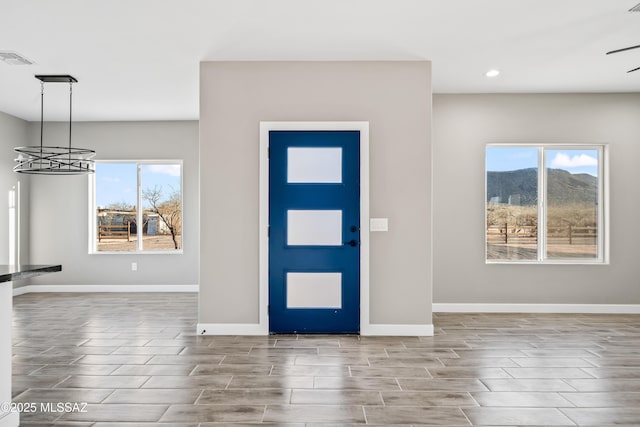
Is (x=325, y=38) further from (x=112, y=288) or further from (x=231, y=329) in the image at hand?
(x=112, y=288)

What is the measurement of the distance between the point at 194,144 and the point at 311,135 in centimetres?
336

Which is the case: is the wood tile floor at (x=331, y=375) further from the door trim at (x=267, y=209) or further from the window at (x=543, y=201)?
the window at (x=543, y=201)

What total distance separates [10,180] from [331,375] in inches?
239

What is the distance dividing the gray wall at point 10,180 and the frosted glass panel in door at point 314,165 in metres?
4.79

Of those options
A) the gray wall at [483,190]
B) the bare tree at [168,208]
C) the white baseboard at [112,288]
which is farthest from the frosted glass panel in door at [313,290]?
the bare tree at [168,208]

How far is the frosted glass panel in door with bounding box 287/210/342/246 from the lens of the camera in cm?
459

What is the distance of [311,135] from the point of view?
458 cm

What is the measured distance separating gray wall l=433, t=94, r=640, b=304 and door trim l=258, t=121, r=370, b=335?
1.53 metres

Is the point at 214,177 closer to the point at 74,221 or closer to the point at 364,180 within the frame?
the point at 364,180

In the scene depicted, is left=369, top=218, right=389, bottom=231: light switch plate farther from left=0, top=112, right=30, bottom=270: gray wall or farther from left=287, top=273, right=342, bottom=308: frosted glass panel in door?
left=0, top=112, right=30, bottom=270: gray wall

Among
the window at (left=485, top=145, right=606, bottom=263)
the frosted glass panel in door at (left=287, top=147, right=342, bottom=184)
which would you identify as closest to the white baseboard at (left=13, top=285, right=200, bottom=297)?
the frosted glass panel in door at (left=287, top=147, right=342, bottom=184)

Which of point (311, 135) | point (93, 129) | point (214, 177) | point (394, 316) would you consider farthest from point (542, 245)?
point (93, 129)

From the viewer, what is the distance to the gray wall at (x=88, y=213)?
7258 mm

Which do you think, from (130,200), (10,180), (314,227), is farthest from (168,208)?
(314,227)
